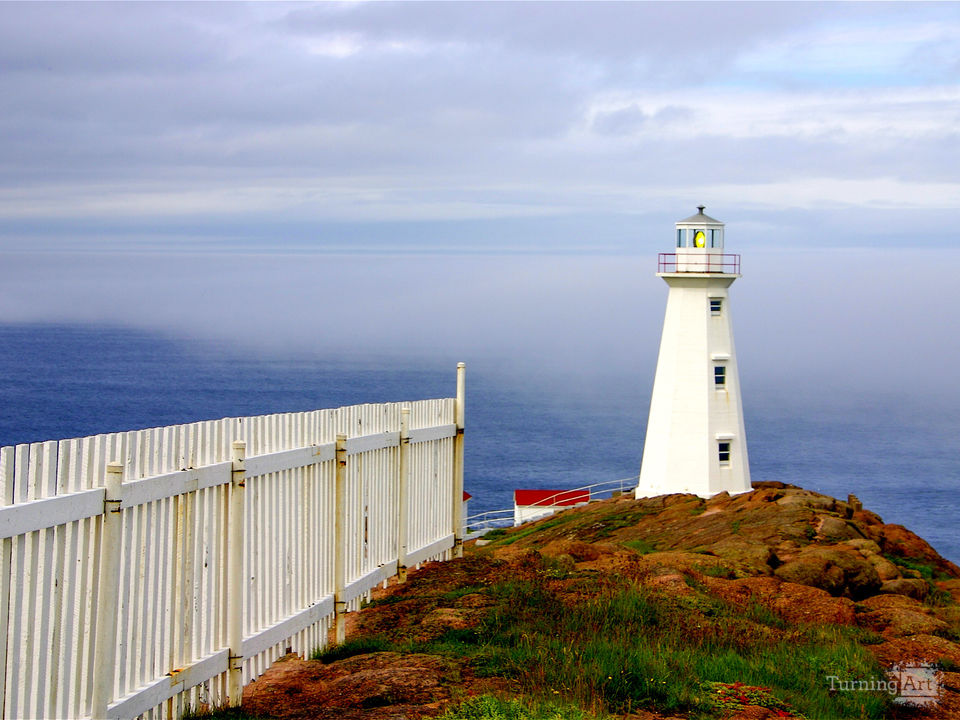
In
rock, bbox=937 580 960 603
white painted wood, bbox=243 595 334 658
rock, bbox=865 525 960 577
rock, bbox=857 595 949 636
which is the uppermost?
white painted wood, bbox=243 595 334 658

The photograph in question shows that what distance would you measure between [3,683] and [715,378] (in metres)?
25.7

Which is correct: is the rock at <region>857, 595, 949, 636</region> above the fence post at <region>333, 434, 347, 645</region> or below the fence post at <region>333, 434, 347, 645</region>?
below

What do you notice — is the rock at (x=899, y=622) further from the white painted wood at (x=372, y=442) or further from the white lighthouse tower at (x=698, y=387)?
the white lighthouse tower at (x=698, y=387)

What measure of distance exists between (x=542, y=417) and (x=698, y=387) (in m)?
96.8

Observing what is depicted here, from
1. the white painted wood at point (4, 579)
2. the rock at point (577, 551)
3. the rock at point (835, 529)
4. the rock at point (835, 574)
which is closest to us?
the white painted wood at point (4, 579)

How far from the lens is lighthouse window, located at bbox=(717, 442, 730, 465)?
2895 cm

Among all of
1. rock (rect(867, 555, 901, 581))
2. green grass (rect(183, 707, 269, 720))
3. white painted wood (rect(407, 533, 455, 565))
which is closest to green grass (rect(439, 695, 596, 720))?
green grass (rect(183, 707, 269, 720))

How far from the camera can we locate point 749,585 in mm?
11883

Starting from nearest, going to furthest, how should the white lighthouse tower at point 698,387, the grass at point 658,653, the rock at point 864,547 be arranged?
the grass at point 658,653, the rock at point 864,547, the white lighthouse tower at point 698,387

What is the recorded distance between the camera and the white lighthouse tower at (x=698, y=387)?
2886 cm

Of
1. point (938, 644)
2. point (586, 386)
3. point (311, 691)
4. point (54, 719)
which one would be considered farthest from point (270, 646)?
point (586, 386)

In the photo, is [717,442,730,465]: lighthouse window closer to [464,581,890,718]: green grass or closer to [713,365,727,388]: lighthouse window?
[713,365,727,388]: lighthouse window

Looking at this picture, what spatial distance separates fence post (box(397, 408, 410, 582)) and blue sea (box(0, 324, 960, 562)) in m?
48.1

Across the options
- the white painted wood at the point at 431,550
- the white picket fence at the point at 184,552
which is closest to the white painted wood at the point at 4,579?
the white picket fence at the point at 184,552
